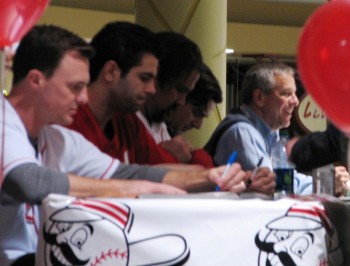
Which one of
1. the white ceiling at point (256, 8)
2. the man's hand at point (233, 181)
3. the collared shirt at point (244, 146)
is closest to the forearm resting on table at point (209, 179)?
the man's hand at point (233, 181)

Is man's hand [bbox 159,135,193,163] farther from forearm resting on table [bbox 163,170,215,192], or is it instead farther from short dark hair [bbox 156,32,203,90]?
forearm resting on table [bbox 163,170,215,192]

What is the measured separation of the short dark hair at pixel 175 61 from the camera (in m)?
3.17

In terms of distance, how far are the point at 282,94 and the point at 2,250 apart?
7.12 feet

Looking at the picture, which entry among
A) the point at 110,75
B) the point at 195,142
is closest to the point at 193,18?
the point at 195,142

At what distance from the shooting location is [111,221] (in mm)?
1962

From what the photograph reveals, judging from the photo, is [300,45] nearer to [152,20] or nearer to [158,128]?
[158,128]

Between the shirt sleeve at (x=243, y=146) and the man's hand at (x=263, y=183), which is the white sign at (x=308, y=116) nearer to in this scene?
the shirt sleeve at (x=243, y=146)

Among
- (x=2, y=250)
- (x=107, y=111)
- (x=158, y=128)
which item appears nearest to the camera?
(x=2, y=250)

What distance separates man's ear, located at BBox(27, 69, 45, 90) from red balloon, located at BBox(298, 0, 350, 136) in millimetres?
782

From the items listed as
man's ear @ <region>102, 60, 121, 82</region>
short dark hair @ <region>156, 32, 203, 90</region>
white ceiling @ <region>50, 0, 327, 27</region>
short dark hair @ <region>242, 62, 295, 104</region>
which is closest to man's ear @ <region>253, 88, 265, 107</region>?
short dark hair @ <region>242, 62, 295, 104</region>

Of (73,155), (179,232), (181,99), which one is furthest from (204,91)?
(179,232)

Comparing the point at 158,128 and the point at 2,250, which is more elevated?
the point at 158,128

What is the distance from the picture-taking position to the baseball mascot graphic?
2045 mm

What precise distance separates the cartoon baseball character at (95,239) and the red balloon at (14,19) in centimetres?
49
